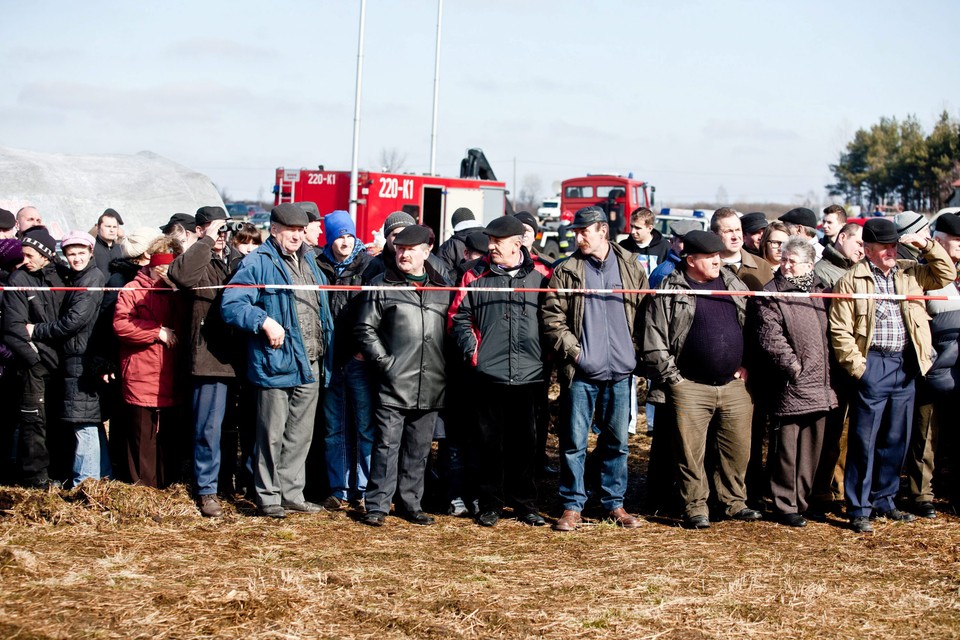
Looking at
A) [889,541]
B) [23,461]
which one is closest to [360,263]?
[23,461]

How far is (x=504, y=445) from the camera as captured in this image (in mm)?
7148

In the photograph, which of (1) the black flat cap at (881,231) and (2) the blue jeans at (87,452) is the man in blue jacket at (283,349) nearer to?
(2) the blue jeans at (87,452)

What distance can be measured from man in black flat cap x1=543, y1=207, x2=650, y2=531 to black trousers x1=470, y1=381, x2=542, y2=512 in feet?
0.85

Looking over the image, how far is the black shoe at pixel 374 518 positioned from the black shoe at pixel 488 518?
0.66 m

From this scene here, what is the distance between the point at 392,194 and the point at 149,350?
15.3 meters

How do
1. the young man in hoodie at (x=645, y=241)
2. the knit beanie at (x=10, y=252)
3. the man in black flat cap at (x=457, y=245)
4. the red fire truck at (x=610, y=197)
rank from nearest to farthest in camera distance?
the knit beanie at (x=10, y=252) < the man in black flat cap at (x=457, y=245) < the young man in hoodie at (x=645, y=241) < the red fire truck at (x=610, y=197)

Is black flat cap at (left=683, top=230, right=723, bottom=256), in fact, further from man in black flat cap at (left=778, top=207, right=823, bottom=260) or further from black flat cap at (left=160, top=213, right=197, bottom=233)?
black flat cap at (left=160, top=213, right=197, bottom=233)

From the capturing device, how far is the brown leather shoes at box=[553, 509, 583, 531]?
269 inches

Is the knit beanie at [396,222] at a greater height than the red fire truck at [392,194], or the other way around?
the red fire truck at [392,194]

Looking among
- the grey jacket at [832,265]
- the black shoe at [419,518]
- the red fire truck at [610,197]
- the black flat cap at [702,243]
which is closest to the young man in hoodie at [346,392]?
the black shoe at [419,518]

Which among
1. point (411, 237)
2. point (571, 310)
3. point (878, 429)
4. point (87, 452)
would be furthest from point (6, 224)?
point (878, 429)

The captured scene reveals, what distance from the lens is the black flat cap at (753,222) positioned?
874 cm

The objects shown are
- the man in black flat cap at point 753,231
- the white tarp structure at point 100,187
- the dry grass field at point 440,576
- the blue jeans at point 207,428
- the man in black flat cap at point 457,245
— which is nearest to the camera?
the dry grass field at point 440,576

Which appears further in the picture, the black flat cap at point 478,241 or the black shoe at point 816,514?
the black flat cap at point 478,241
